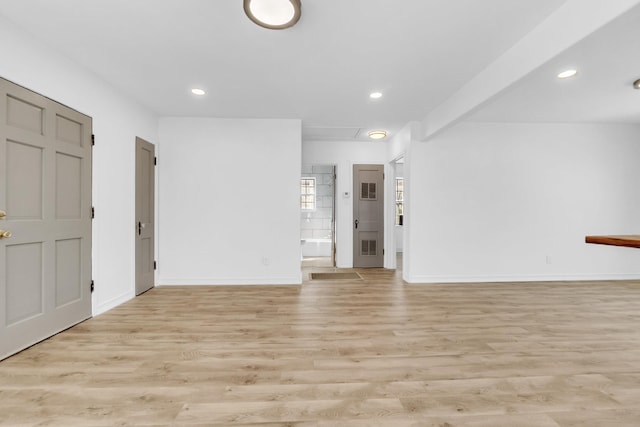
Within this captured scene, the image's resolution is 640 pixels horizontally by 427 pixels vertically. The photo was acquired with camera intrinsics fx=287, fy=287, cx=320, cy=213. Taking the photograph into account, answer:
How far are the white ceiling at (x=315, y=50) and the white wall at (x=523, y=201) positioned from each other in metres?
0.82

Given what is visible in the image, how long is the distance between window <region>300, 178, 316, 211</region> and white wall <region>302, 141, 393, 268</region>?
245cm

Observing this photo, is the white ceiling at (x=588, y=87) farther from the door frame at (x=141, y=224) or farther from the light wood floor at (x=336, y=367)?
the door frame at (x=141, y=224)

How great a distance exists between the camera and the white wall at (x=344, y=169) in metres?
5.93

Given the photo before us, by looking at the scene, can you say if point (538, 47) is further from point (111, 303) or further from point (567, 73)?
point (111, 303)

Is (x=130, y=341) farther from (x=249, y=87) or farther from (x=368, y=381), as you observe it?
(x=249, y=87)

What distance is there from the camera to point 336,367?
2004 mm

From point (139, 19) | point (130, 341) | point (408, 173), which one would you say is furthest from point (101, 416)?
point (408, 173)

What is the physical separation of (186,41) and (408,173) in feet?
11.4

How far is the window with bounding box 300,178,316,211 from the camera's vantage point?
838 centimetres

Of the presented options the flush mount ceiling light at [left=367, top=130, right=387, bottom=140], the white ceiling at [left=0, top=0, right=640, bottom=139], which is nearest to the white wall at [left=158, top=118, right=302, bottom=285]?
the white ceiling at [left=0, top=0, right=640, bottom=139]

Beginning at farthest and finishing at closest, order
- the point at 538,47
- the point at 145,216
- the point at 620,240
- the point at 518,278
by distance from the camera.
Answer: the point at 518,278, the point at 145,216, the point at 538,47, the point at 620,240

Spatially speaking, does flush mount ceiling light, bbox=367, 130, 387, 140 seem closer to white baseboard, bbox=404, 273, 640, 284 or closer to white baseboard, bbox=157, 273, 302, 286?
white baseboard, bbox=404, 273, 640, 284

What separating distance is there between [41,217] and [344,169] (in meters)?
4.64

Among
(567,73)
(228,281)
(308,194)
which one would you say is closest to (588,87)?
(567,73)
